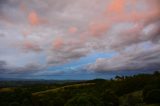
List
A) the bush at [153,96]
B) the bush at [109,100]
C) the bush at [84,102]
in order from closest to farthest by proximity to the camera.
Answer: the bush at [84,102], the bush at [153,96], the bush at [109,100]

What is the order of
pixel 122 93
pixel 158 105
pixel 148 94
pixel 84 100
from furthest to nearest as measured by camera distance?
1. pixel 122 93
2. pixel 148 94
3. pixel 158 105
4. pixel 84 100

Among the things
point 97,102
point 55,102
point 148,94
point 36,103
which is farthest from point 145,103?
point 36,103

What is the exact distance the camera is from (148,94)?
312 ft

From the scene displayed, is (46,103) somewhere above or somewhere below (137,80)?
below

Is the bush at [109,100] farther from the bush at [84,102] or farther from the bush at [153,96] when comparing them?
the bush at [84,102]

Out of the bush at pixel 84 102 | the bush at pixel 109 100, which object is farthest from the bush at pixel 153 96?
the bush at pixel 84 102

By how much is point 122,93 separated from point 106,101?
47.9m

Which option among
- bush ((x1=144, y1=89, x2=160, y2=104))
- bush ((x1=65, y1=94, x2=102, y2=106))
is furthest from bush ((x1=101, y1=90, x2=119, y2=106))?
bush ((x1=65, y1=94, x2=102, y2=106))

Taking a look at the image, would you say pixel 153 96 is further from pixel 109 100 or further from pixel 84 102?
pixel 84 102

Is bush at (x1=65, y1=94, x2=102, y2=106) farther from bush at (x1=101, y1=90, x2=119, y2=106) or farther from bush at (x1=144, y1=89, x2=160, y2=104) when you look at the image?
bush at (x1=144, y1=89, x2=160, y2=104)

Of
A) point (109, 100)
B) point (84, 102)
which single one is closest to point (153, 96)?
point (109, 100)

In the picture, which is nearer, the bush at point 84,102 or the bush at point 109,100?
the bush at point 84,102

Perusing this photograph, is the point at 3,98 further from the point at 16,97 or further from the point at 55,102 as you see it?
the point at 55,102

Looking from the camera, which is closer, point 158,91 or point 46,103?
point 158,91
